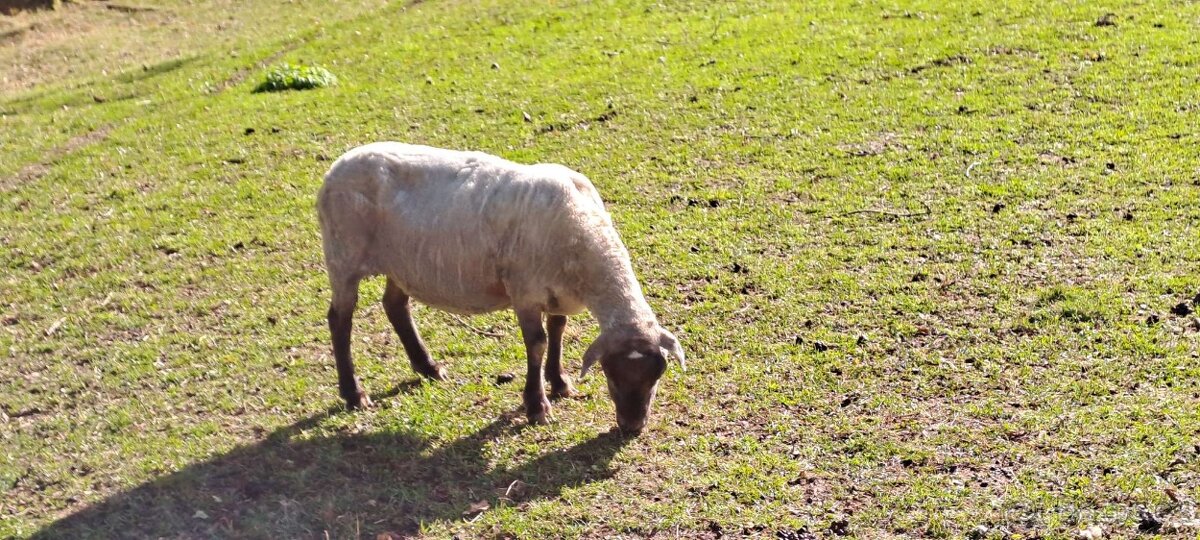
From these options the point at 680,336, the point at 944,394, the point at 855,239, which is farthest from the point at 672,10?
the point at 944,394

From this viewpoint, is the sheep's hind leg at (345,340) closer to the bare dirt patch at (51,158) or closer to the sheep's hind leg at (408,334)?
the sheep's hind leg at (408,334)

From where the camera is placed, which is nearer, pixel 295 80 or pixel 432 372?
pixel 432 372

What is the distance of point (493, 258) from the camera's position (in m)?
7.85

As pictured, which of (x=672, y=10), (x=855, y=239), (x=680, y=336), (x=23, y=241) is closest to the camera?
(x=680, y=336)

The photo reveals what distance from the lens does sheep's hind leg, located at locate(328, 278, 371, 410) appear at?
830cm

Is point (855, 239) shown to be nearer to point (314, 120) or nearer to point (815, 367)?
point (815, 367)

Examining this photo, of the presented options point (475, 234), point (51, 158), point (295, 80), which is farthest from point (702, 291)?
point (51, 158)

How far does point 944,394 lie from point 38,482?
549 cm

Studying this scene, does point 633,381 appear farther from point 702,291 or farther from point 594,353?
point 702,291

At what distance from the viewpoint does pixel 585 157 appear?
12.3 meters

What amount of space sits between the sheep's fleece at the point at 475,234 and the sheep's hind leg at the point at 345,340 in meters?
0.02

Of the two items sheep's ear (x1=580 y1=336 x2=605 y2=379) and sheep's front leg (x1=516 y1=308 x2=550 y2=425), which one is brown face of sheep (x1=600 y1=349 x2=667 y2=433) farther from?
sheep's front leg (x1=516 y1=308 x2=550 y2=425)

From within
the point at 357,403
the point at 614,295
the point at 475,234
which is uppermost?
the point at 475,234

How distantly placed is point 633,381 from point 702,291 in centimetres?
233
